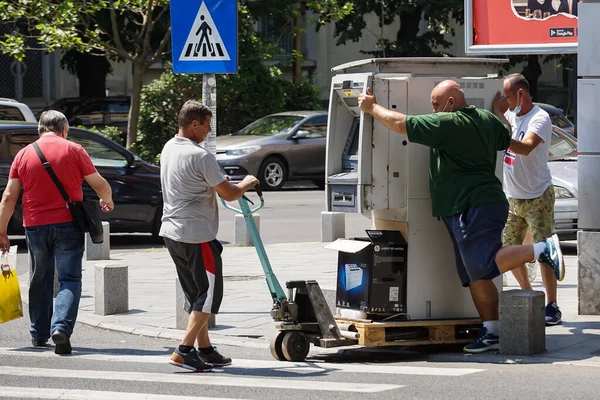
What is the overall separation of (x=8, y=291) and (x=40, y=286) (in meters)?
0.25

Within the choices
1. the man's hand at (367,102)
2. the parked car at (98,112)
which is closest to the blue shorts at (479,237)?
the man's hand at (367,102)

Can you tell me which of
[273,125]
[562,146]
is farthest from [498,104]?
[273,125]

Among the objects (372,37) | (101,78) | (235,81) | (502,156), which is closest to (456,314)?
(502,156)

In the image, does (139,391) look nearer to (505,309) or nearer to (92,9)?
(505,309)

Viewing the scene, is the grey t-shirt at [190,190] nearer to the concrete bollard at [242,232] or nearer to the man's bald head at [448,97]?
the man's bald head at [448,97]

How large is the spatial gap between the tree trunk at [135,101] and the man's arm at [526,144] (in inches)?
704

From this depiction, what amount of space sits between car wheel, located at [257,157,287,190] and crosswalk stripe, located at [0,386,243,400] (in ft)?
58.0

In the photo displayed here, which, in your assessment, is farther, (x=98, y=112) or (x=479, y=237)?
(x=98, y=112)

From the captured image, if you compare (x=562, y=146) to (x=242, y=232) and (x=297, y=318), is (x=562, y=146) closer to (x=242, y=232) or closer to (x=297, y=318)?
(x=242, y=232)

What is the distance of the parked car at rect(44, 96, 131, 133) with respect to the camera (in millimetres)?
29531

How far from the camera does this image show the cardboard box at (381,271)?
8383 mm

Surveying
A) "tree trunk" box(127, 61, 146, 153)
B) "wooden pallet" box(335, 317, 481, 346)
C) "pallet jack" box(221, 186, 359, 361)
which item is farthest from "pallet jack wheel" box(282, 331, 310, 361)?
"tree trunk" box(127, 61, 146, 153)

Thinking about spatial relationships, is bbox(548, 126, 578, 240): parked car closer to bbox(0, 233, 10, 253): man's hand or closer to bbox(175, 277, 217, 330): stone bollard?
bbox(175, 277, 217, 330): stone bollard

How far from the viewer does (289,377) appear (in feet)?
24.6
